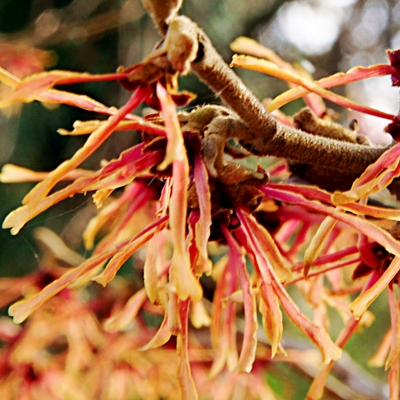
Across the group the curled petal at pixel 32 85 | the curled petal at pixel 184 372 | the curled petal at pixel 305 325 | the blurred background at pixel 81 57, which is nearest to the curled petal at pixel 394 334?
the curled petal at pixel 305 325

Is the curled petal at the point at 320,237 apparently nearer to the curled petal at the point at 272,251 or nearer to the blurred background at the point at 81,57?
the curled petal at the point at 272,251

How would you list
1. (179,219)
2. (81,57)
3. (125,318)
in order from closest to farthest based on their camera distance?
(179,219) < (125,318) < (81,57)

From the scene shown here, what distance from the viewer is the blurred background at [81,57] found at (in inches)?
47.7

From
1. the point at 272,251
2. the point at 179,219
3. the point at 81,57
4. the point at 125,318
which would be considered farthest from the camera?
the point at 81,57

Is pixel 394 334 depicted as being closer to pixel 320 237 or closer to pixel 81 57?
pixel 320 237

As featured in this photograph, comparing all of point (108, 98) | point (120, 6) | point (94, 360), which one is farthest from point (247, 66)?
point (120, 6)

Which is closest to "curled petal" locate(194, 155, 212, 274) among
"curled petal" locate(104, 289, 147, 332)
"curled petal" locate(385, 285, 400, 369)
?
"curled petal" locate(385, 285, 400, 369)

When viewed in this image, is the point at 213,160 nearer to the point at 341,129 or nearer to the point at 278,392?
the point at 341,129

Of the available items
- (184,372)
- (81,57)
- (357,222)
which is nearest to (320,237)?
(357,222)

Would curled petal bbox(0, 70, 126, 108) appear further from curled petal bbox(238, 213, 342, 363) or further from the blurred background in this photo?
the blurred background

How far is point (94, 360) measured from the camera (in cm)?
79

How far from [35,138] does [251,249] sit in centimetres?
115

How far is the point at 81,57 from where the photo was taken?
1398mm

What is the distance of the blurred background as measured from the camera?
1211mm
